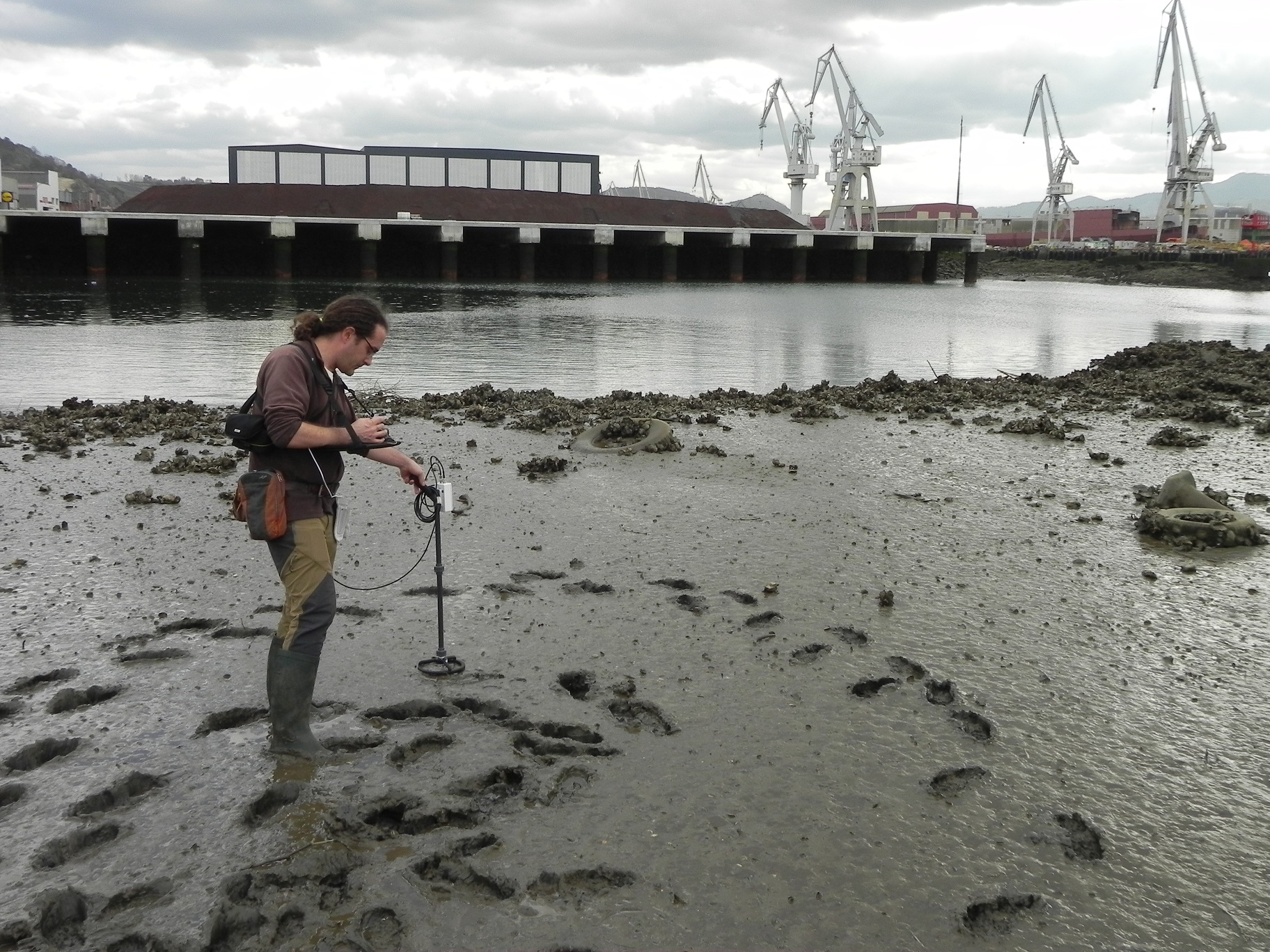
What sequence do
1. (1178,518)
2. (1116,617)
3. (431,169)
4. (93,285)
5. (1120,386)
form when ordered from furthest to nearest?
(431,169) → (93,285) → (1120,386) → (1178,518) → (1116,617)

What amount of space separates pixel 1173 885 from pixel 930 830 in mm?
838

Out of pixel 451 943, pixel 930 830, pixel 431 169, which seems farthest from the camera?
pixel 431 169

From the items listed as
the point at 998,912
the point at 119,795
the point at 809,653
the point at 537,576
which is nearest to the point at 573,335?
the point at 537,576

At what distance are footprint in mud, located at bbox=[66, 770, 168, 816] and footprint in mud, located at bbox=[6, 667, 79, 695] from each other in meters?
1.14

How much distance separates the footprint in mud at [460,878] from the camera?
3672mm

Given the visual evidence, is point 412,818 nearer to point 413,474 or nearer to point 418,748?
point 418,748

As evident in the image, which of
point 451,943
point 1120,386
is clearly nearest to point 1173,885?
point 451,943

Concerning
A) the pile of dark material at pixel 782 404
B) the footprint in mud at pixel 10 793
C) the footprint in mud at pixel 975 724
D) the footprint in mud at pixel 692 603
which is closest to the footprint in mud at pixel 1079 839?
the footprint in mud at pixel 975 724

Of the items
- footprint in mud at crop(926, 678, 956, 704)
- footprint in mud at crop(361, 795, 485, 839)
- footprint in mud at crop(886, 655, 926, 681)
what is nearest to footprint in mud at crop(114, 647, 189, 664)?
footprint in mud at crop(361, 795, 485, 839)

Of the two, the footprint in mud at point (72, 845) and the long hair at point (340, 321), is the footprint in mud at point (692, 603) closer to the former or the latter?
the long hair at point (340, 321)

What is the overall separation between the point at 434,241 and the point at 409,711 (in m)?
53.7

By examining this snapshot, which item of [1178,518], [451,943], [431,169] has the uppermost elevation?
[431,169]

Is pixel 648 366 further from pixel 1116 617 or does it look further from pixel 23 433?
pixel 1116 617

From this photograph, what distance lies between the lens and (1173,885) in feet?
12.5
